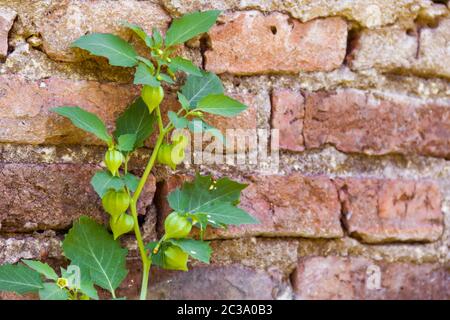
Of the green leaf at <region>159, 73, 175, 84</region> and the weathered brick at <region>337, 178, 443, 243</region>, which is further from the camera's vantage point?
the weathered brick at <region>337, 178, 443, 243</region>

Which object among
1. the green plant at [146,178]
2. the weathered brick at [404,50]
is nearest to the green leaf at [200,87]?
the green plant at [146,178]

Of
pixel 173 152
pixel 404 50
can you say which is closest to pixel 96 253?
pixel 173 152

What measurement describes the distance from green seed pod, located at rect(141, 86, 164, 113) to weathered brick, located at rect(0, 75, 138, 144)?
5 cm

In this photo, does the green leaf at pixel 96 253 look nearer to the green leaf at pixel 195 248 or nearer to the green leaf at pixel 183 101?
the green leaf at pixel 195 248

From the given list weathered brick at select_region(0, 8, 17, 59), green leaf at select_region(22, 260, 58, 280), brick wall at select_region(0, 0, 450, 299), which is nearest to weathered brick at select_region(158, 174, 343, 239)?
brick wall at select_region(0, 0, 450, 299)

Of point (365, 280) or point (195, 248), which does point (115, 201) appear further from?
point (365, 280)

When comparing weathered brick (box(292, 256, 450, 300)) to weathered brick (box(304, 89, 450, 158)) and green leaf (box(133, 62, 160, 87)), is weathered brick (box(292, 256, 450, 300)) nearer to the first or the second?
weathered brick (box(304, 89, 450, 158))

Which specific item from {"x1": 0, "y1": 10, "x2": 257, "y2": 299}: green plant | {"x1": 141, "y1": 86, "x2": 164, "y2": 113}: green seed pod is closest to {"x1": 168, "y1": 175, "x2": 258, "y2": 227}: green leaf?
{"x1": 0, "y1": 10, "x2": 257, "y2": 299}: green plant

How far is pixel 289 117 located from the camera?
856 millimetres

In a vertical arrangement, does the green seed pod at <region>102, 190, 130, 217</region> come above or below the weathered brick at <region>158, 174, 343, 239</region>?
above

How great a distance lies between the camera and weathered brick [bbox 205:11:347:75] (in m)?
0.84

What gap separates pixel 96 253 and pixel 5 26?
0.29 m

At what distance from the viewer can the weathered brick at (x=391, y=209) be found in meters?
0.87

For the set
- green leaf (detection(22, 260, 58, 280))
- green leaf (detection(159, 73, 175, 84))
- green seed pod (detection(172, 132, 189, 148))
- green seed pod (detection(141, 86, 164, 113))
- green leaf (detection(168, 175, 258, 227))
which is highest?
green leaf (detection(159, 73, 175, 84))
